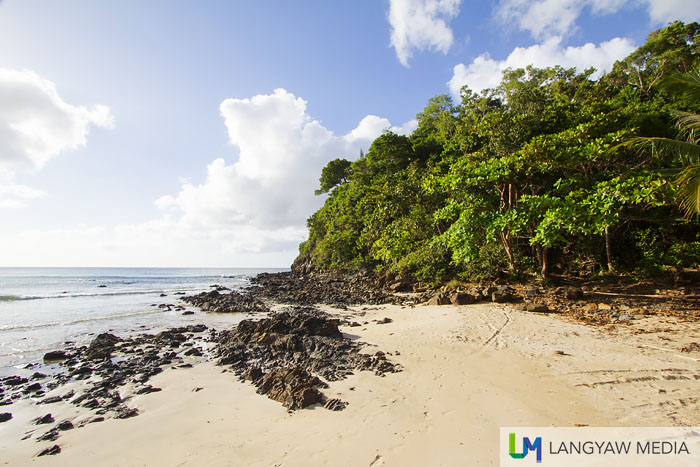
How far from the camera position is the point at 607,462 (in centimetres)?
296

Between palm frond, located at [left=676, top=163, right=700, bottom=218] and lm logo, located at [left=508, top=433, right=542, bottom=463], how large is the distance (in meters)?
8.16

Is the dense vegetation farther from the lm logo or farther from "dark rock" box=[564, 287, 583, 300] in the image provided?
the lm logo

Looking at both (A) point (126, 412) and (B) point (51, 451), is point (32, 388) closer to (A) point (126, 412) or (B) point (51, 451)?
(A) point (126, 412)

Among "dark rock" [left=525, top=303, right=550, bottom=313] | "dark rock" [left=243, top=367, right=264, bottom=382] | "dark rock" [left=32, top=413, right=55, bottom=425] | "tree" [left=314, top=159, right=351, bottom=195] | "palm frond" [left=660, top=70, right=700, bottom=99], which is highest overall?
"tree" [left=314, top=159, right=351, bottom=195]

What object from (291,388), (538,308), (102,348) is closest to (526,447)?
(291,388)

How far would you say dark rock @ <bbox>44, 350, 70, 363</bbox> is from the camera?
27.1 ft

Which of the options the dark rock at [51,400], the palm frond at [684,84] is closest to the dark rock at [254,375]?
the dark rock at [51,400]

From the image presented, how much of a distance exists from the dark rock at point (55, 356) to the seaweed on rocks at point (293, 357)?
421cm

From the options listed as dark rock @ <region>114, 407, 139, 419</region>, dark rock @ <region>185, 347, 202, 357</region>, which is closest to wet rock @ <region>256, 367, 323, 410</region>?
dark rock @ <region>114, 407, 139, 419</region>

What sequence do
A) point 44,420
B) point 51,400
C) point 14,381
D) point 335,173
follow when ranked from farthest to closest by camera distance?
1. point 335,173
2. point 14,381
3. point 51,400
4. point 44,420

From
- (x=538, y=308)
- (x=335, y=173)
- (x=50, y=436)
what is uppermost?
(x=335, y=173)

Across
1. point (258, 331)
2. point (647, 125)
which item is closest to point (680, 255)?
point (647, 125)

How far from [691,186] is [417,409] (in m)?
9.46

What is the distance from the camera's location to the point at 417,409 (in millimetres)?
4203
